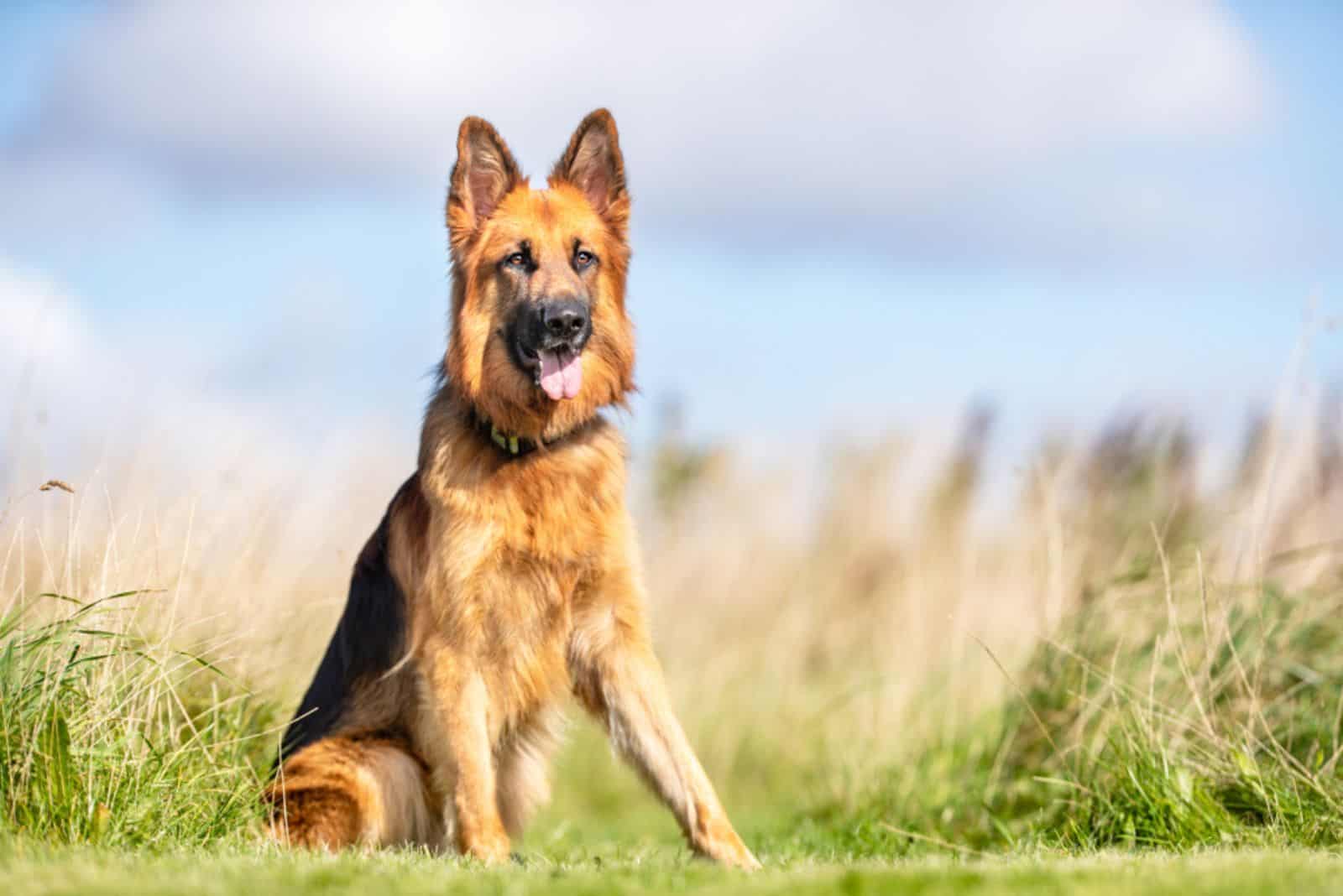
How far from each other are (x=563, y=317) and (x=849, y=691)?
4142mm

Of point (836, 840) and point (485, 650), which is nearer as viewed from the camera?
point (485, 650)

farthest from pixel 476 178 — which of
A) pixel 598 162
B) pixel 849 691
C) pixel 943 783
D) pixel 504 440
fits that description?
pixel 849 691

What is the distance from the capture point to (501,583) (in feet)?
15.9

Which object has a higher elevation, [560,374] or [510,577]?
[560,374]

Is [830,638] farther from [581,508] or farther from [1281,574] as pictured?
[581,508]

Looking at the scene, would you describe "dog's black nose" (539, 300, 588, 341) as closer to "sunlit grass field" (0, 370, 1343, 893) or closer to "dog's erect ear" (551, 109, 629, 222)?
"dog's erect ear" (551, 109, 629, 222)

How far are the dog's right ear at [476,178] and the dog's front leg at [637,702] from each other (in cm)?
154

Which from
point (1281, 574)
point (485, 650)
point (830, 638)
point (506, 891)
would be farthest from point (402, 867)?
point (830, 638)

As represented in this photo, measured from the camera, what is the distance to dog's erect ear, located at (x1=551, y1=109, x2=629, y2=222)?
18.0 ft

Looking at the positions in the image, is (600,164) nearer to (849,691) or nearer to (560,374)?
(560,374)

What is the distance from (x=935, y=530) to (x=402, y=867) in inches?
316

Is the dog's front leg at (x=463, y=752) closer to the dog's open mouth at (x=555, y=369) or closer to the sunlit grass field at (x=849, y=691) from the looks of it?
the sunlit grass field at (x=849, y=691)

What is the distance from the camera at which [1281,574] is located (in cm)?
695

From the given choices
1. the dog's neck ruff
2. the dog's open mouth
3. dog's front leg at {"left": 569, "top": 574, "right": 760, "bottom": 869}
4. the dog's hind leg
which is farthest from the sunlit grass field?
the dog's open mouth
